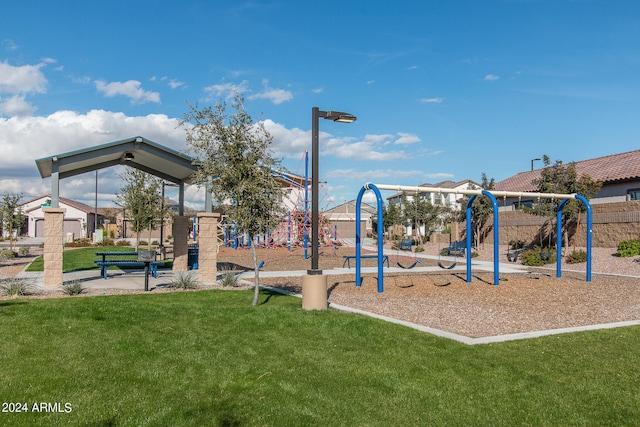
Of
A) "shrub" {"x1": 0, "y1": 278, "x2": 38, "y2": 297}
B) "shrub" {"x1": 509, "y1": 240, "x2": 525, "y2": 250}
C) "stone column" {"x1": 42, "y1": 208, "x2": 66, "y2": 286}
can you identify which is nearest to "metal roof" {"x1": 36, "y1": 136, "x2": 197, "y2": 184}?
"stone column" {"x1": 42, "y1": 208, "x2": 66, "y2": 286}

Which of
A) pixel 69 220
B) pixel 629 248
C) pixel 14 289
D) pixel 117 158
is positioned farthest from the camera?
pixel 69 220

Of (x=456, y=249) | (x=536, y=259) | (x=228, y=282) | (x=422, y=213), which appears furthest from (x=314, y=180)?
(x=422, y=213)

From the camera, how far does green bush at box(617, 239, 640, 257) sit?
2148 cm

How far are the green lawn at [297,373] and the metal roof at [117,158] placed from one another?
17.7ft

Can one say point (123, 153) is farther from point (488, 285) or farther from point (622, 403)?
point (622, 403)

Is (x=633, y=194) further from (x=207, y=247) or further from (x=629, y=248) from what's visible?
(x=207, y=247)

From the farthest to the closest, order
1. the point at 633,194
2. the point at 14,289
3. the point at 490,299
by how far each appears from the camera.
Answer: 1. the point at 633,194
2. the point at 490,299
3. the point at 14,289

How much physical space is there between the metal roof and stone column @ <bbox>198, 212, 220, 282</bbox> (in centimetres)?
149

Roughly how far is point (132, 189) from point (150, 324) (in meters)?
17.9

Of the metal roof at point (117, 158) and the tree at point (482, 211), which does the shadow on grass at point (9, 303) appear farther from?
the tree at point (482, 211)

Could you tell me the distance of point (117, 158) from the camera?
15.2 meters

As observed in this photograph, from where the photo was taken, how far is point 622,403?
500 centimetres

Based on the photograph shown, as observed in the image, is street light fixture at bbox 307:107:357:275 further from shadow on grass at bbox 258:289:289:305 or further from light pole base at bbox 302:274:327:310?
shadow on grass at bbox 258:289:289:305

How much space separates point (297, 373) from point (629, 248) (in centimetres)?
2101
